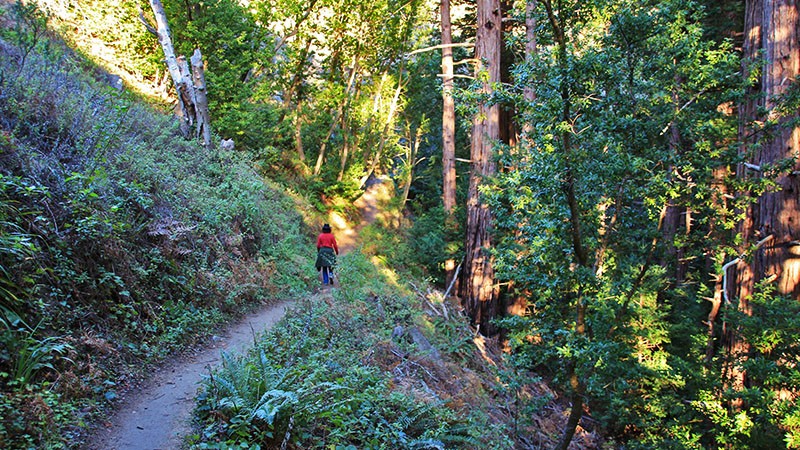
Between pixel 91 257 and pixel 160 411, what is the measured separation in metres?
2.25

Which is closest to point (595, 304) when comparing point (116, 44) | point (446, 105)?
point (446, 105)

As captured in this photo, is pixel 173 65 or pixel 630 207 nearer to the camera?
pixel 630 207

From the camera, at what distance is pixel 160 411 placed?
479 centimetres

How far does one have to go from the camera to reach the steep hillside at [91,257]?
436 cm

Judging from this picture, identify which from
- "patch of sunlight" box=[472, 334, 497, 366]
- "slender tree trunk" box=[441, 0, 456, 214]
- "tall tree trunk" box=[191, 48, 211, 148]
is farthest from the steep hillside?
"slender tree trunk" box=[441, 0, 456, 214]

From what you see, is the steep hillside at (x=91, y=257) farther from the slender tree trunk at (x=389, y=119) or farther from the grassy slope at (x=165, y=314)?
the slender tree trunk at (x=389, y=119)

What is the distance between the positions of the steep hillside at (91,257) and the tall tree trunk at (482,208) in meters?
4.72

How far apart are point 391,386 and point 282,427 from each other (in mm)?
2326

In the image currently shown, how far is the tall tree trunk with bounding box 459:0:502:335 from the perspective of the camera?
1239 cm

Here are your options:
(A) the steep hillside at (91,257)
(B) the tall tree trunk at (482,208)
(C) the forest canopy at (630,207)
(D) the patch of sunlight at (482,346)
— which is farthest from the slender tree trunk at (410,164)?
(A) the steep hillside at (91,257)

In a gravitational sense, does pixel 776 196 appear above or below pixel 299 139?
below

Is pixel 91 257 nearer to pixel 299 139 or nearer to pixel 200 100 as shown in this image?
pixel 200 100

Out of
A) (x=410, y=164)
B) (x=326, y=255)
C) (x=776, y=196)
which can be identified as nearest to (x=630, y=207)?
(x=776, y=196)

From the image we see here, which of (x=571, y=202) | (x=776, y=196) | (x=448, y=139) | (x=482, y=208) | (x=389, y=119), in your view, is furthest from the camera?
(x=389, y=119)
